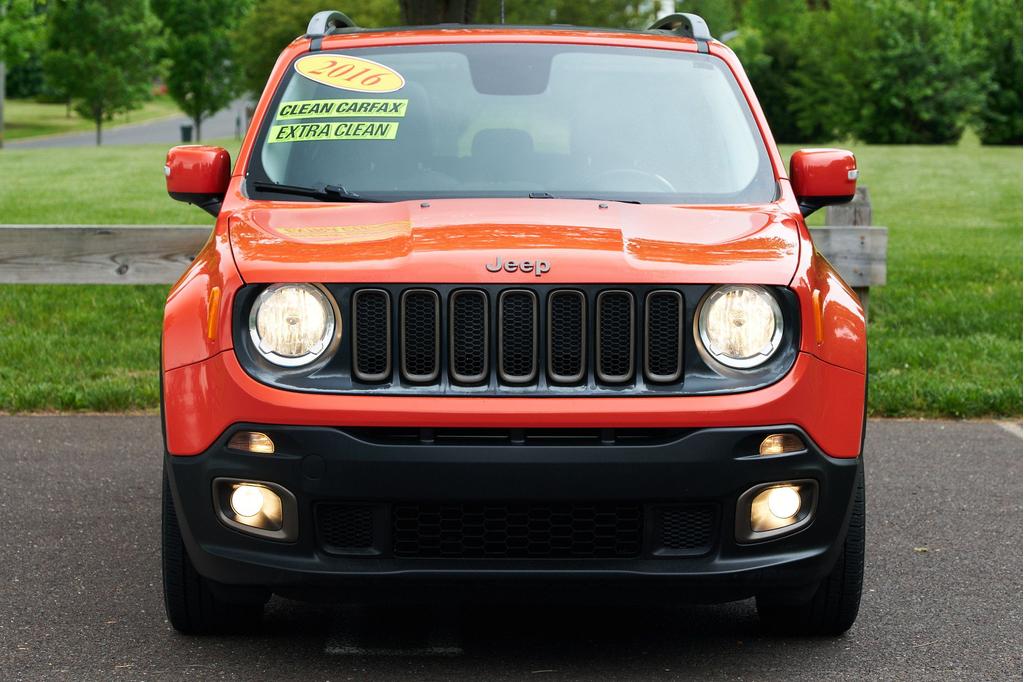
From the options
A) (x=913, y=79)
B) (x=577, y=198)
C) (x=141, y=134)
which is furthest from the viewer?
(x=141, y=134)

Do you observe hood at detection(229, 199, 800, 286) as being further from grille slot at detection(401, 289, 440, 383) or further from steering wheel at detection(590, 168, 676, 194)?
steering wheel at detection(590, 168, 676, 194)

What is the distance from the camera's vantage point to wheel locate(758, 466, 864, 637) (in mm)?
4391

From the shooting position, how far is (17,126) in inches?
2467

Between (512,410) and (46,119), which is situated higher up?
(512,410)

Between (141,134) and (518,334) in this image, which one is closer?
(518,334)

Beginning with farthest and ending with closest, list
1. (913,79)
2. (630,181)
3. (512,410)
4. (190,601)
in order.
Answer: (913,79)
(630,181)
(190,601)
(512,410)

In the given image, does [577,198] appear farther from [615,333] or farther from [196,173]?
[196,173]

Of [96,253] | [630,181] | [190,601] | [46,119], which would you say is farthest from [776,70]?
[190,601]

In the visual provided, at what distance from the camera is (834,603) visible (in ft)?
14.8

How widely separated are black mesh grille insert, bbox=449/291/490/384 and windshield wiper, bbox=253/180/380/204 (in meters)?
0.86

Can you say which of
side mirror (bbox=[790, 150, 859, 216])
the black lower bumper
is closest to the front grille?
the black lower bumper

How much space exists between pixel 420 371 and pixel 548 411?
0.35 metres

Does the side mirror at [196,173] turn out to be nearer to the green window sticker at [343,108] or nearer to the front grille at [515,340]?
the green window sticker at [343,108]

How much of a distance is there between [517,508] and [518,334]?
44 cm
